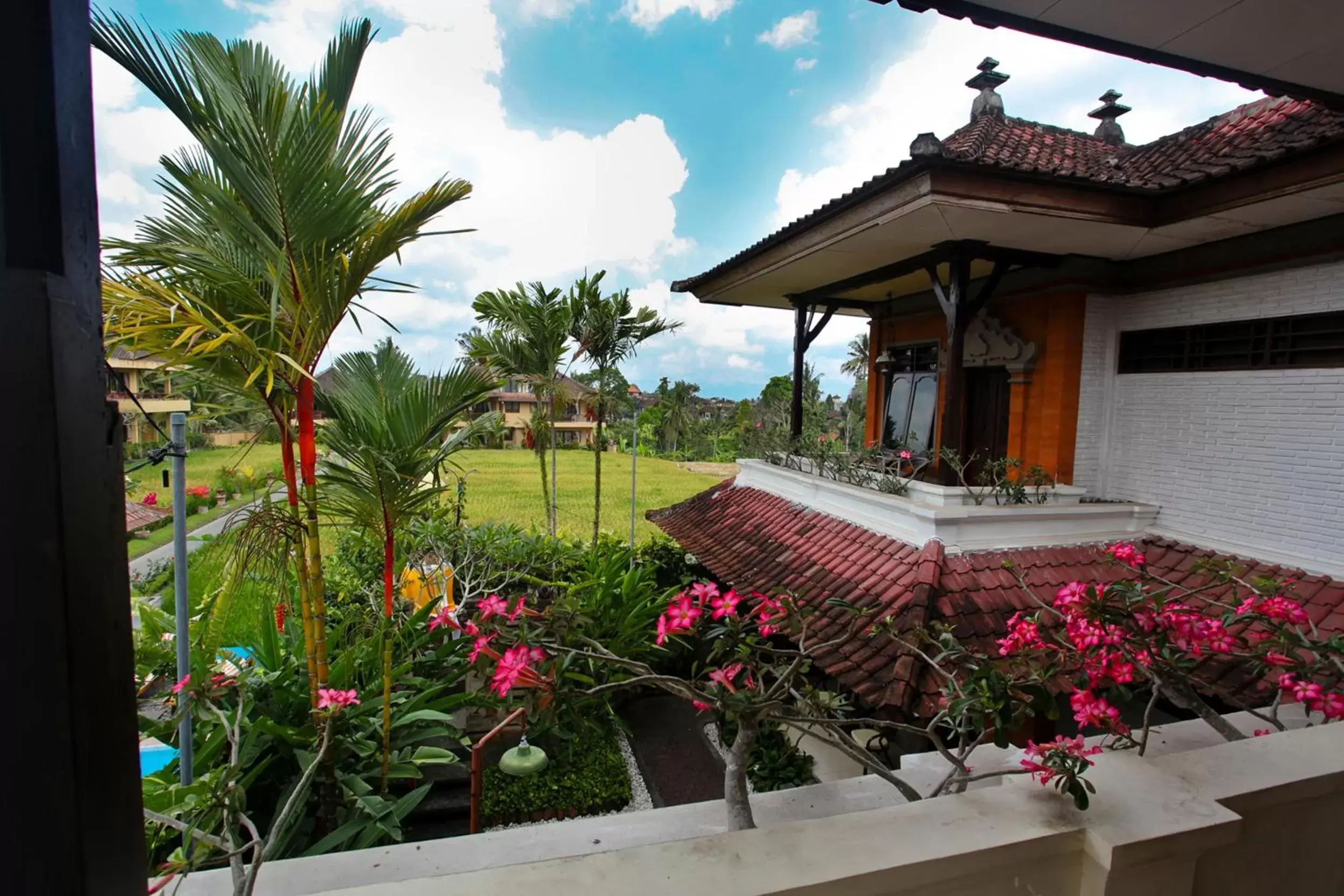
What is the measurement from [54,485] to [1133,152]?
749cm

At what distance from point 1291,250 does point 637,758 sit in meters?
6.15

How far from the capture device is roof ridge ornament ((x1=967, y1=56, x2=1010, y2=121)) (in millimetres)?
5980

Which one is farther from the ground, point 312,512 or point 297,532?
point 312,512

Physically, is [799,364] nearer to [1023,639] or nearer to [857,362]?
[1023,639]

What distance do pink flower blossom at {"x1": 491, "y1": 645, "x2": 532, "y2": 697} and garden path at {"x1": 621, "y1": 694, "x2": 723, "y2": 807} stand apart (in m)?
3.09

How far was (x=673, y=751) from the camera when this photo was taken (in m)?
5.54

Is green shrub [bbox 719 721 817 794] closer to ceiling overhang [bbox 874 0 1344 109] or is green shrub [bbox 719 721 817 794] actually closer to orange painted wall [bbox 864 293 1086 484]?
orange painted wall [bbox 864 293 1086 484]

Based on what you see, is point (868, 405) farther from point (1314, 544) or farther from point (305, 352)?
point (305, 352)

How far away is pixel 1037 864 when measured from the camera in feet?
3.79

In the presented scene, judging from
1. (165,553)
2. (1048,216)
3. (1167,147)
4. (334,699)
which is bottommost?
(165,553)

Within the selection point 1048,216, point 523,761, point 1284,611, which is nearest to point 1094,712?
point 1284,611

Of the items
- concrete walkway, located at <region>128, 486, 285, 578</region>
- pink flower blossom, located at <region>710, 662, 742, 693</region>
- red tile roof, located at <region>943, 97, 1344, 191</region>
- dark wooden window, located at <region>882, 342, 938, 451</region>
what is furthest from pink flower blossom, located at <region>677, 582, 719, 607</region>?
concrete walkway, located at <region>128, 486, 285, 578</region>

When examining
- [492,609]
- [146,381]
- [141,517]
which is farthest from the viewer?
[141,517]

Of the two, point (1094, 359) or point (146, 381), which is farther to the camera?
point (1094, 359)
